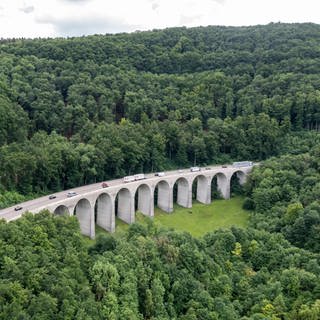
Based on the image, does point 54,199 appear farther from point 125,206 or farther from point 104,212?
point 125,206

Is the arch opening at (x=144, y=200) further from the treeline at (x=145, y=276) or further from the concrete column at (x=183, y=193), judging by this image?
the treeline at (x=145, y=276)

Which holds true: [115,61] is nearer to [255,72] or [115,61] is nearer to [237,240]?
[255,72]

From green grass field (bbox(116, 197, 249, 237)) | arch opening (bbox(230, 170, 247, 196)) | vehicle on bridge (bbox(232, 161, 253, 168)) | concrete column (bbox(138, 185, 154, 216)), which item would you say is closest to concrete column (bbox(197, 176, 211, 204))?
green grass field (bbox(116, 197, 249, 237))

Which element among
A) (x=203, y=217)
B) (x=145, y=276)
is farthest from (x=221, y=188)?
(x=145, y=276)

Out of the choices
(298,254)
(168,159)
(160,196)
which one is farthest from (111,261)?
(168,159)

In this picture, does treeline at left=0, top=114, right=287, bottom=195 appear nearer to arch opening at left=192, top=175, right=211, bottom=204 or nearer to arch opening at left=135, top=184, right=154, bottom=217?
arch opening at left=135, top=184, right=154, bottom=217

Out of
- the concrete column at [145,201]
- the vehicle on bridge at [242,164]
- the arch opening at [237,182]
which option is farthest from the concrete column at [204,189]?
the concrete column at [145,201]
